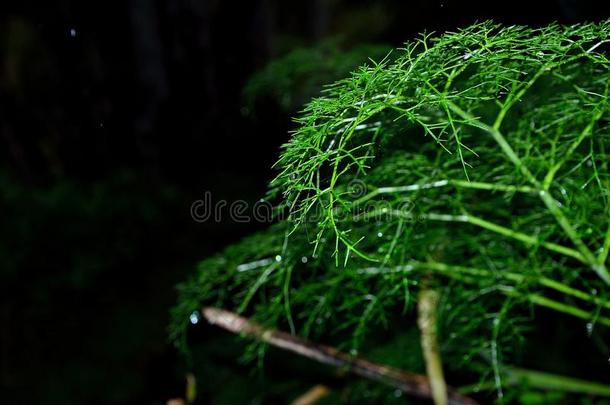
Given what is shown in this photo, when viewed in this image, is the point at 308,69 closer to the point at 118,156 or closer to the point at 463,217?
the point at 463,217

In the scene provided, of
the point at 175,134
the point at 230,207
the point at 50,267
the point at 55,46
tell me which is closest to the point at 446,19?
the point at 230,207

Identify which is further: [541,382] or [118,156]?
[118,156]

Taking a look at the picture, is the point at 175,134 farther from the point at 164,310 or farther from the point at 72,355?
the point at 72,355

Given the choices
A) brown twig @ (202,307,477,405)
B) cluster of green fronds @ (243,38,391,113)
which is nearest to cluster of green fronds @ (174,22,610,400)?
brown twig @ (202,307,477,405)

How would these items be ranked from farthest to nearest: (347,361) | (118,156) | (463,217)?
(118,156) < (347,361) < (463,217)

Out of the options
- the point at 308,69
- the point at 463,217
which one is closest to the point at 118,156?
the point at 308,69

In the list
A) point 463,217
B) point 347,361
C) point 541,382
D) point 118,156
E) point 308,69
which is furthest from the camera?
point 118,156

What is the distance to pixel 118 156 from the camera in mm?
3102

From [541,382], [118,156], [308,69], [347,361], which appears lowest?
[541,382]

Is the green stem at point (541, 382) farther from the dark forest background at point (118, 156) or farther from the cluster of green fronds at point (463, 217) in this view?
the dark forest background at point (118, 156)

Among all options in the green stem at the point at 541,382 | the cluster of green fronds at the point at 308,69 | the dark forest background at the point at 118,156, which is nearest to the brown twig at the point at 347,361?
the green stem at the point at 541,382

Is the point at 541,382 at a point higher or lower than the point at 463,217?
lower

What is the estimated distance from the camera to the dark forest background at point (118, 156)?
2.24m

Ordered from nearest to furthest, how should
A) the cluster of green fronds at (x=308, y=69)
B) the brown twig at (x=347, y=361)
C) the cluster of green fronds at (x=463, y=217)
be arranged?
the cluster of green fronds at (x=463, y=217)
the brown twig at (x=347, y=361)
the cluster of green fronds at (x=308, y=69)
